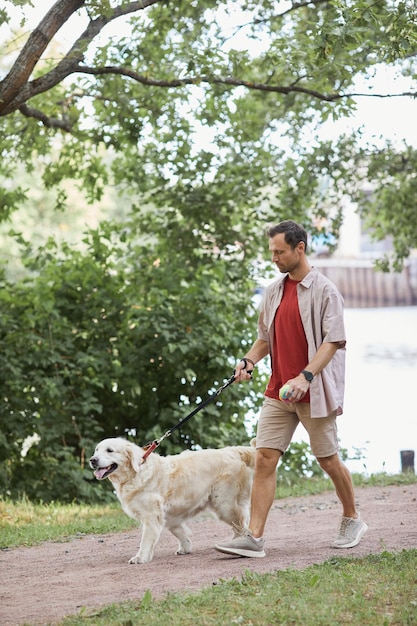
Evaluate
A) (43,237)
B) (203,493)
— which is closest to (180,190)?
(203,493)

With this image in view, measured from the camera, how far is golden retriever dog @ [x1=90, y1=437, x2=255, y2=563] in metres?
6.92

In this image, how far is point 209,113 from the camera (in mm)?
12930

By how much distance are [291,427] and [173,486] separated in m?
0.99

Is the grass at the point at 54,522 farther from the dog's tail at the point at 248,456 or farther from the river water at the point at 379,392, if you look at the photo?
the river water at the point at 379,392

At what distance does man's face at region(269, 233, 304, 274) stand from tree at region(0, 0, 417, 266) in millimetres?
3362

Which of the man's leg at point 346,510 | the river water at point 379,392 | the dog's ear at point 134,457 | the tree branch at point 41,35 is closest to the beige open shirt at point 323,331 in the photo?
the man's leg at point 346,510

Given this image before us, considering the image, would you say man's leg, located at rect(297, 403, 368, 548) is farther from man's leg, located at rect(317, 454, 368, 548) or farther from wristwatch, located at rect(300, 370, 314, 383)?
wristwatch, located at rect(300, 370, 314, 383)

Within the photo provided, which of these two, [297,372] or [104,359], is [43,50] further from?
[104,359]

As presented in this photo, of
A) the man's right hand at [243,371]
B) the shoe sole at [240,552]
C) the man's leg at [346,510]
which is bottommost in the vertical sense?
the shoe sole at [240,552]

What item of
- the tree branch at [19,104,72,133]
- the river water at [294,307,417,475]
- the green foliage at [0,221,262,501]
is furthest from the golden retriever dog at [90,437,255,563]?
the tree branch at [19,104,72,133]

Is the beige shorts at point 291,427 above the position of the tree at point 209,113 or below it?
below

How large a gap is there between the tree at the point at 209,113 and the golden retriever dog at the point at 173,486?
405 centimetres

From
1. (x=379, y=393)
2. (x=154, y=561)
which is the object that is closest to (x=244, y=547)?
(x=154, y=561)

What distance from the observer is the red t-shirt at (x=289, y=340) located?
6.62 meters
